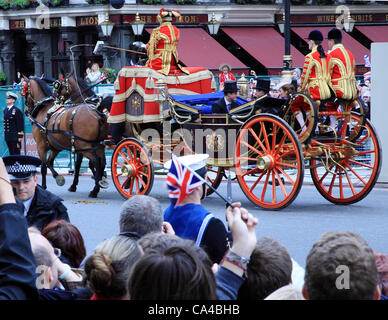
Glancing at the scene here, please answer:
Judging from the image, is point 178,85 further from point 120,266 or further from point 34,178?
point 120,266

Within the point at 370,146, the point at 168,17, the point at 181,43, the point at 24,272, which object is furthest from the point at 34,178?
the point at 181,43

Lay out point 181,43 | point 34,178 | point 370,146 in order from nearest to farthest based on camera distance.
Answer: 1. point 34,178
2. point 370,146
3. point 181,43

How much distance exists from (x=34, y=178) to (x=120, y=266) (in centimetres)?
269

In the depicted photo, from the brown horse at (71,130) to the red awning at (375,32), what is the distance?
741 inches

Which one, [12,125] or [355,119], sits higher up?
[355,119]

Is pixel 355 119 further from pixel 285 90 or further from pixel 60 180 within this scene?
pixel 60 180

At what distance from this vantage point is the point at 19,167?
565 centimetres

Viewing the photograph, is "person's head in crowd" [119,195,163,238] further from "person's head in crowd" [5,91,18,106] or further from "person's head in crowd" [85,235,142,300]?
"person's head in crowd" [5,91,18,106]

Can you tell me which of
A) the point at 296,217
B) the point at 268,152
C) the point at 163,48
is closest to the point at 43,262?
the point at 296,217

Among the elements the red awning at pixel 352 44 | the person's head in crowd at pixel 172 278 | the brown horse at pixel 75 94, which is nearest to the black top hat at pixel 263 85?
the brown horse at pixel 75 94

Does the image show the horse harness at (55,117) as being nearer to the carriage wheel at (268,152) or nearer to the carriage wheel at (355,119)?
the carriage wheel at (268,152)

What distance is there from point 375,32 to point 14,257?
29254 millimetres

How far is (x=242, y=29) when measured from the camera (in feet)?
96.5

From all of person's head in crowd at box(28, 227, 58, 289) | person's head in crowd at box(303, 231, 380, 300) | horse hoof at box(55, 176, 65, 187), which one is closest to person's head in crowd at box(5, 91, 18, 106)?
horse hoof at box(55, 176, 65, 187)
